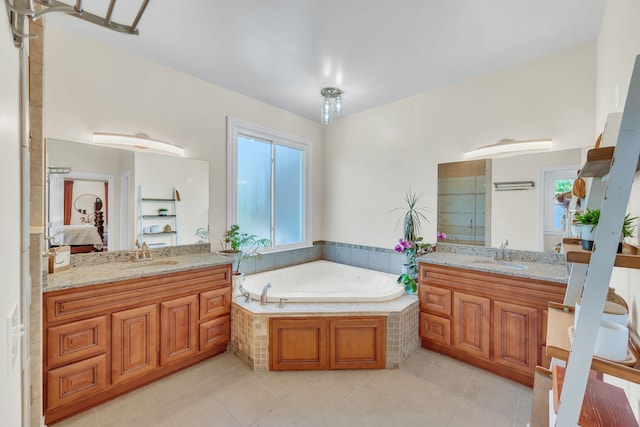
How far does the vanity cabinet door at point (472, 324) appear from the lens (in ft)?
7.49

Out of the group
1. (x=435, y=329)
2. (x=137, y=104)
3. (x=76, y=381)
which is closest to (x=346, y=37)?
(x=137, y=104)

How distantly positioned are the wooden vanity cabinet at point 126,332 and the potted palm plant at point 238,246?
7.4 inches

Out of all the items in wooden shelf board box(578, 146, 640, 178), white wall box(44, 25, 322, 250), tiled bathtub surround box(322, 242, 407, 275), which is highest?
white wall box(44, 25, 322, 250)

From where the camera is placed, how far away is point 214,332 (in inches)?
97.6

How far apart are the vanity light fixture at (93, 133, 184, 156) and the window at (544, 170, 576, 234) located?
11.2 feet

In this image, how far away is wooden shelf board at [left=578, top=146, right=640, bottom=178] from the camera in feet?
2.96

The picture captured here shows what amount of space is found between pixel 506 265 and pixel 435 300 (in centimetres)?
71

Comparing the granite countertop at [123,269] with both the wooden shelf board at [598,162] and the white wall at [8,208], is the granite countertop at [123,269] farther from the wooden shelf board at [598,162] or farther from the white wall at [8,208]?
the wooden shelf board at [598,162]

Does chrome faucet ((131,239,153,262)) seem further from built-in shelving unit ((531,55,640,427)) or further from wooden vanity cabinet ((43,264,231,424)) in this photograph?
built-in shelving unit ((531,55,640,427))

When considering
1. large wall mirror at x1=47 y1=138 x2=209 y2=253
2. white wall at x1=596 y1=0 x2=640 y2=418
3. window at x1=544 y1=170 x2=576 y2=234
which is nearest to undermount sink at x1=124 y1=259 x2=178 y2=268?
large wall mirror at x1=47 y1=138 x2=209 y2=253

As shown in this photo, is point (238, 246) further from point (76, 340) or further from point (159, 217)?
point (76, 340)

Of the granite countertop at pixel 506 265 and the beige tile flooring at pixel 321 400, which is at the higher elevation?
the granite countertop at pixel 506 265

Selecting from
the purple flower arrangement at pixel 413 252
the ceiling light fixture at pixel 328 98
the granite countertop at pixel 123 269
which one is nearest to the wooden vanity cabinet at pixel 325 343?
the purple flower arrangement at pixel 413 252

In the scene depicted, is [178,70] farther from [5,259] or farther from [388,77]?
[5,259]
